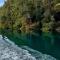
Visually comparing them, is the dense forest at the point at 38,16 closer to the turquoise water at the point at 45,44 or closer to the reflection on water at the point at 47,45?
the turquoise water at the point at 45,44

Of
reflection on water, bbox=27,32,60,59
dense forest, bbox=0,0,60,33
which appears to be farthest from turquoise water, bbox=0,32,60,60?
dense forest, bbox=0,0,60,33

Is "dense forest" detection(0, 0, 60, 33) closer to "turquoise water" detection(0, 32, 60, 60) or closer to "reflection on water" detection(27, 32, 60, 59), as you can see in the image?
"turquoise water" detection(0, 32, 60, 60)

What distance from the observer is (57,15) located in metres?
54.2

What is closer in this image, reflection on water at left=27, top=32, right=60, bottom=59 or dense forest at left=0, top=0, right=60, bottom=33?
reflection on water at left=27, top=32, right=60, bottom=59

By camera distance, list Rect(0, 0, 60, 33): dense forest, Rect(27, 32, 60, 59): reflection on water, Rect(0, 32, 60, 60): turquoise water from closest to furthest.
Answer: Rect(27, 32, 60, 59): reflection on water, Rect(0, 32, 60, 60): turquoise water, Rect(0, 0, 60, 33): dense forest

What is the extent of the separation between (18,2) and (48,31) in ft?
56.3

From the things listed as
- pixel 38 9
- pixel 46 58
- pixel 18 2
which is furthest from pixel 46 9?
pixel 46 58

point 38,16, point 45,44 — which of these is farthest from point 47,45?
point 38,16

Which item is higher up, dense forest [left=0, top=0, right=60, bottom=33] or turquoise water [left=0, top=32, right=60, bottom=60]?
dense forest [left=0, top=0, right=60, bottom=33]

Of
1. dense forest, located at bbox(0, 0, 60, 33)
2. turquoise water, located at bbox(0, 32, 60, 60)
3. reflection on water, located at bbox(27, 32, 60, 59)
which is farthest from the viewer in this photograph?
dense forest, located at bbox(0, 0, 60, 33)

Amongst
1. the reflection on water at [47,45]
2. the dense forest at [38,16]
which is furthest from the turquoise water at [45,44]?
the dense forest at [38,16]

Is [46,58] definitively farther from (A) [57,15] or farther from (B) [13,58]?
(A) [57,15]

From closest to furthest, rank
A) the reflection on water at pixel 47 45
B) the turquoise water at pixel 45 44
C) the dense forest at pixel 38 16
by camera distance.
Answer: the reflection on water at pixel 47 45 < the turquoise water at pixel 45 44 < the dense forest at pixel 38 16

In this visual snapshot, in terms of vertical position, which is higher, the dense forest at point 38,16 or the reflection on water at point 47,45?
the dense forest at point 38,16
